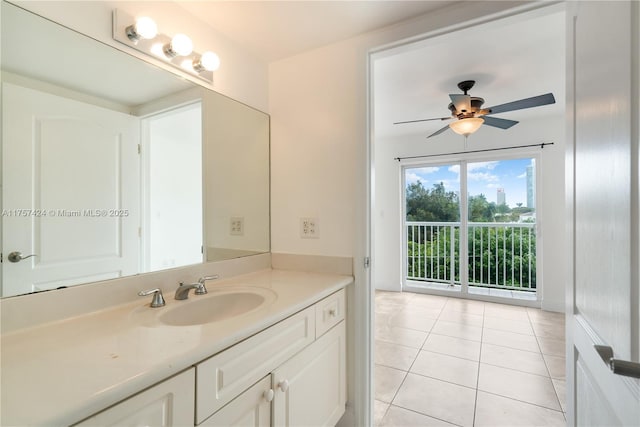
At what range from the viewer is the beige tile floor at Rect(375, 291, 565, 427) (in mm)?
1683

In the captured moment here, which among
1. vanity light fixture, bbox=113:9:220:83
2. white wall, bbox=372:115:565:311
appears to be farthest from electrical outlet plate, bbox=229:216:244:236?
white wall, bbox=372:115:565:311

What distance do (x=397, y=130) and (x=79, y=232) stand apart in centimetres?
373

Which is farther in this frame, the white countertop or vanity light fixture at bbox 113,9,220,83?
vanity light fixture at bbox 113,9,220,83

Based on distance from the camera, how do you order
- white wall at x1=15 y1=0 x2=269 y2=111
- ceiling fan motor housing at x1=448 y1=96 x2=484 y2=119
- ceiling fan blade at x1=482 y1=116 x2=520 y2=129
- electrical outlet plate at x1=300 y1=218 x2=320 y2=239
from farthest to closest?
1. ceiling fan blade at x1=482 y1=116 x2=520 y2=129
2. ceiling fan motor housing at x1=448 y1=96 x2=484 y2=119
3. electrical outlet plate at x1=300 y1=218 x2=320 y2=239
4. white wall at x1=15 y1=0 x2=269 y2=111

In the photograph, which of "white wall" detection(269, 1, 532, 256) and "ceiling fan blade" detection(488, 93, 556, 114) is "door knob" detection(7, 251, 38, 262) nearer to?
"white wall" detection(269, 1, 532, 256)

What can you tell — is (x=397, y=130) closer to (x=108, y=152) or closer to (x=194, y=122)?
(x=194, y=122)

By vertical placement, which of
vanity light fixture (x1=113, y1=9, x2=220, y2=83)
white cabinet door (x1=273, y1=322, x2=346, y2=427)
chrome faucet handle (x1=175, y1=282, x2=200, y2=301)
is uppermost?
vanity light fixture (x1=113, y1=9, x2=220, y2=83)

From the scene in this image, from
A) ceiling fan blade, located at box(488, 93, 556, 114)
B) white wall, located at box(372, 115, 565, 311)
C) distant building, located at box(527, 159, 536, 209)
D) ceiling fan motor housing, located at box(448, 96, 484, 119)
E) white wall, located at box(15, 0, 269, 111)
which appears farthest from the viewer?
distant building, located at box(527, 159, 536, 209)

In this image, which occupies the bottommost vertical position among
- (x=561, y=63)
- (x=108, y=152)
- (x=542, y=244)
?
(x=542, y=244)

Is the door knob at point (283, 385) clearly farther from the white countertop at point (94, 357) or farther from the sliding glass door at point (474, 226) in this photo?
the sliding glass door at point (474, 226)

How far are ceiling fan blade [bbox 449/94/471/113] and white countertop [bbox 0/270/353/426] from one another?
209 cm

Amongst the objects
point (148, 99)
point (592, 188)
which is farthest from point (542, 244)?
point (148, 99)

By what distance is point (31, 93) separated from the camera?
906 millimetres

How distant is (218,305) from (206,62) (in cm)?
115
